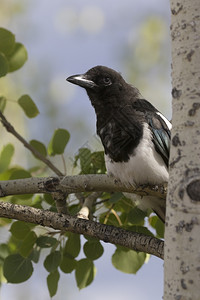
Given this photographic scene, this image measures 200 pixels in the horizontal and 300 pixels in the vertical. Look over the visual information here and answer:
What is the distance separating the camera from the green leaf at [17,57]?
275cm

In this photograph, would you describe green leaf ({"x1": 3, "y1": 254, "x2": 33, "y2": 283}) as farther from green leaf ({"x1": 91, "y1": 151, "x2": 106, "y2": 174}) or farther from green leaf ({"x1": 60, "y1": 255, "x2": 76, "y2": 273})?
green leaf ({"x1": 91, "y1": 151, "x2": 106, "y2": 174})

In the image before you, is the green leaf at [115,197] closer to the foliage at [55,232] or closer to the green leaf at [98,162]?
the foliage at [55,232]

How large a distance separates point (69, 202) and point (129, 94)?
2.20 ft

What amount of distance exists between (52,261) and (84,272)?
0.69 feet

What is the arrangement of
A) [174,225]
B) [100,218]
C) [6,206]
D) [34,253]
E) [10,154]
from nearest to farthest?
[174,225] → [6,206] → [34,253] → [100,218] → [10,154]

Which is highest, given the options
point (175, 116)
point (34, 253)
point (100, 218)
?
point (175, 116)

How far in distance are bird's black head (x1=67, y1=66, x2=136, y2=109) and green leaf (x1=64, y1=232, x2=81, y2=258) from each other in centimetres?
74

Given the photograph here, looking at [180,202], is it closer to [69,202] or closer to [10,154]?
[69,202]

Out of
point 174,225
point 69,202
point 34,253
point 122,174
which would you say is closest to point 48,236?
point 34,253

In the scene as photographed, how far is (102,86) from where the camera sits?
2967mm

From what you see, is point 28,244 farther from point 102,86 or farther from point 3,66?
point 102,86

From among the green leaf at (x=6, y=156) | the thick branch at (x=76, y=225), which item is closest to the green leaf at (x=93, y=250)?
the thick branch at (x=76, y=225)

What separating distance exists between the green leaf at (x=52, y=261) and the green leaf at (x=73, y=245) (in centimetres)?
12

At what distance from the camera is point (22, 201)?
2723 millimetres
